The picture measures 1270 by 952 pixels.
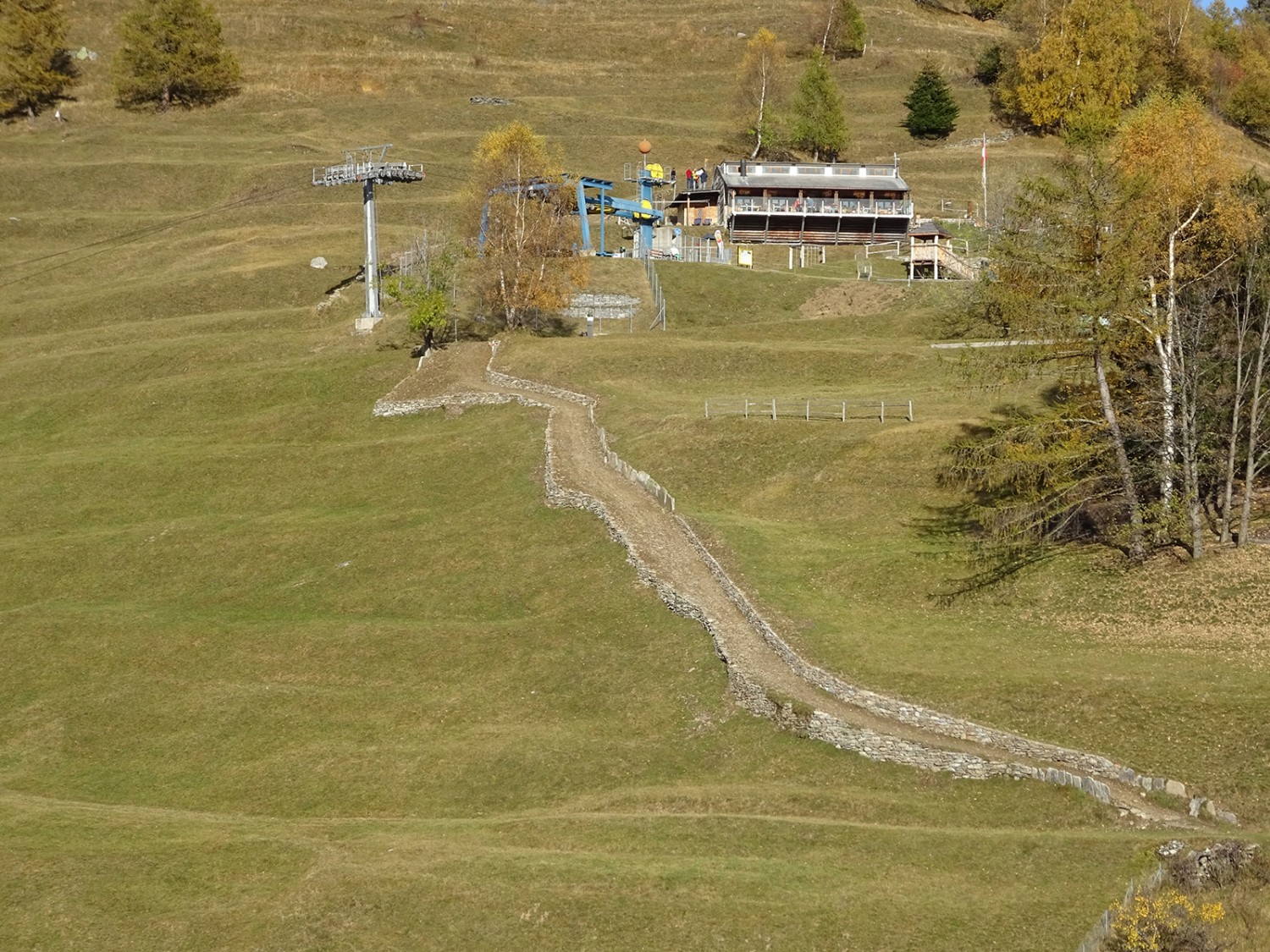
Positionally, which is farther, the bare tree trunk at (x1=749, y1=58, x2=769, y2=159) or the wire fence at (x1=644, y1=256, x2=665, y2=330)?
the bare tree trunk at (x1=749, y1=58, x2=769, y2=159)

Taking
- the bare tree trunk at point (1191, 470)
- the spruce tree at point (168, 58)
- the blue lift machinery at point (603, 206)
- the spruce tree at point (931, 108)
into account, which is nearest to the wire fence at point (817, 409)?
the bare tree trunk at point (1191, 470)

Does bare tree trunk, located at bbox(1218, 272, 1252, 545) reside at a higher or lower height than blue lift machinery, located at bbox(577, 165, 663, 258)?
lower

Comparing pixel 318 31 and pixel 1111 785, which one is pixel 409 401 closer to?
pixel 1111 785

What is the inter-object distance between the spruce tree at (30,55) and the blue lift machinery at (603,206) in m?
76.0

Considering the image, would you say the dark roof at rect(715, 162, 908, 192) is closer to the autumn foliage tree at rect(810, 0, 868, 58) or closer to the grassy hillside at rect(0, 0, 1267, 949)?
the grassy hillside at rect(0, 0, 1267, 949)

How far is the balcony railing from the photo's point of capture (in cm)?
10925

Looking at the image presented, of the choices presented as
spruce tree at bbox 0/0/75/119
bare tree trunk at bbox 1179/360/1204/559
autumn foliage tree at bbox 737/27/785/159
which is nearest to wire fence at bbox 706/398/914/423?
bare tree trunk at bbox 1179/360/1204/559

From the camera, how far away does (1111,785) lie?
A: 3331 centimetres

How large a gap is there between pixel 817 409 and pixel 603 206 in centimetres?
4061

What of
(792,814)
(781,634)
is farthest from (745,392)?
(792,814)

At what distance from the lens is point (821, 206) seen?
4311 inches

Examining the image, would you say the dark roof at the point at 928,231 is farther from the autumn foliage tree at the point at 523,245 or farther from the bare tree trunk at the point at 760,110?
the bare tree trunk at the point at 760,110

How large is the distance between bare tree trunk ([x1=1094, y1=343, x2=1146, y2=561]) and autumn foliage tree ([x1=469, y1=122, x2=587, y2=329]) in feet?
145

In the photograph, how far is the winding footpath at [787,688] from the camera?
3362 cm
